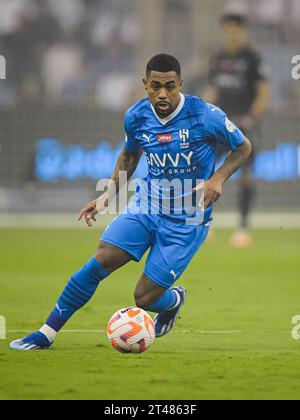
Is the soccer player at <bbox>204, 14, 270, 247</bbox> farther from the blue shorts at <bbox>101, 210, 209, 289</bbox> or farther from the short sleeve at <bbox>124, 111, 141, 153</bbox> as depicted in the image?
the blue shorts at <bbox>101, 210, 209, 289</bbox>

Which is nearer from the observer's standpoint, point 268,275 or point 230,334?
point 230,334

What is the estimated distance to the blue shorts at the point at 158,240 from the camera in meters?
7.14

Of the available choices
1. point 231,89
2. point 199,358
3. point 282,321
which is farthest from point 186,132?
point 231,89

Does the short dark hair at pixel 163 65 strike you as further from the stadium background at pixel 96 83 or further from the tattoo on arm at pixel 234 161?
the stadium background at pixel 96 83

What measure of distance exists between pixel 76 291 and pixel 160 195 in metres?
0.96

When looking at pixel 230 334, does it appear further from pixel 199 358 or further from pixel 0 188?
pixel 0 188

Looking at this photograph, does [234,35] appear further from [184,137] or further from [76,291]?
[76,291]

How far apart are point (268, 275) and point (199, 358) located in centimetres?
516

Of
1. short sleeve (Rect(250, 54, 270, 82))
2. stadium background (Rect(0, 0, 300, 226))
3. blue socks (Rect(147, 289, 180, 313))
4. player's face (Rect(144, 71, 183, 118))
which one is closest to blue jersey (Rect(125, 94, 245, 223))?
player's face (Rect(144, 71, 183, 118))

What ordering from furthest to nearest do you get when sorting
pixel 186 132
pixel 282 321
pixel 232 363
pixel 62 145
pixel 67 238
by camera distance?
1. pixel 62 145
2. pixel 67 238
3. pixel 282 321
4. pixel 186 132
5. pixel 232 363

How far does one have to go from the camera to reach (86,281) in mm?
6996

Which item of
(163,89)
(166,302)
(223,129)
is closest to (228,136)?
(223,129)
